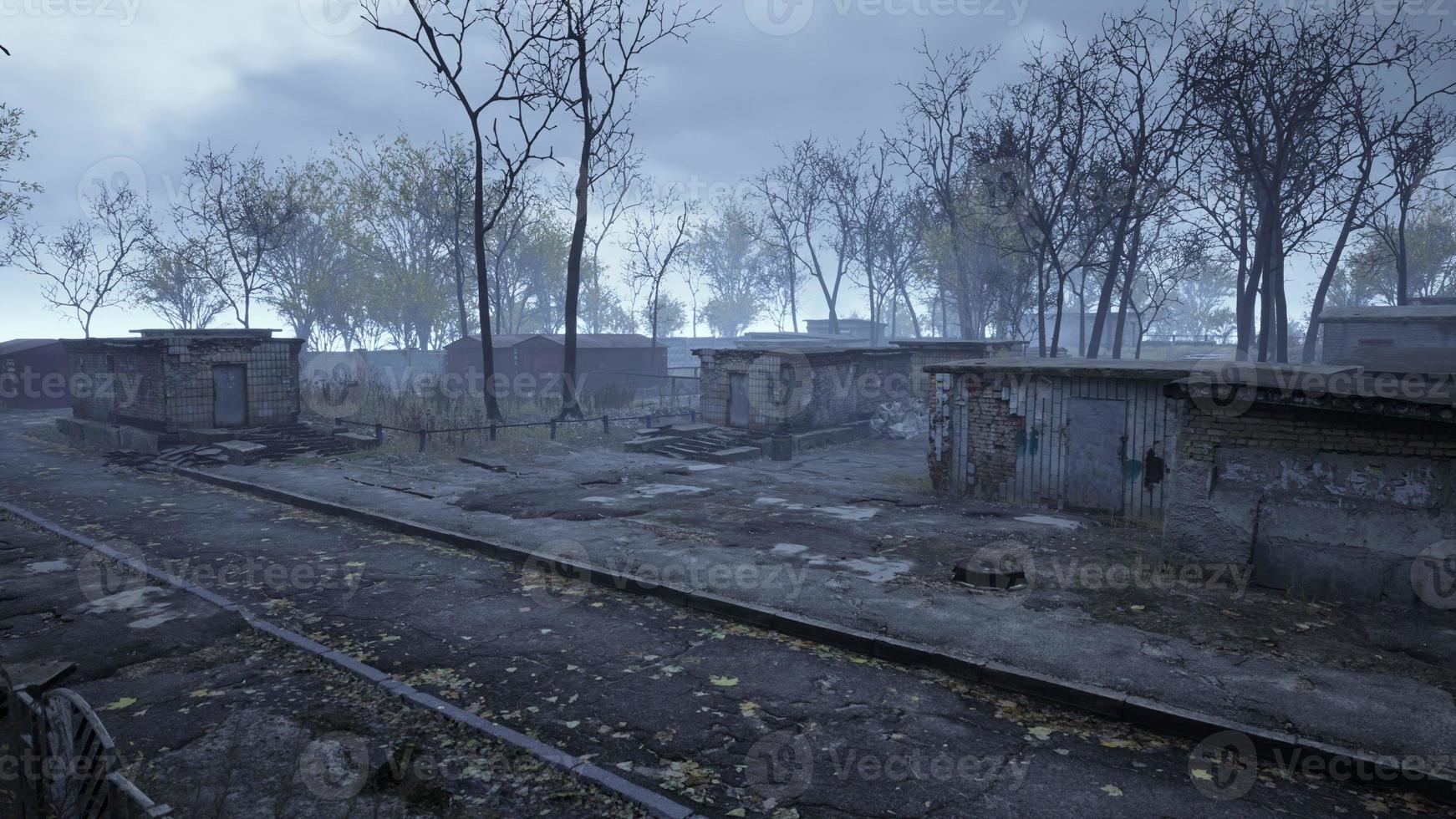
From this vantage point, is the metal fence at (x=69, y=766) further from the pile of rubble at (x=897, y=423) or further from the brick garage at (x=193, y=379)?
the pile of rubble at (x=897, y=423)

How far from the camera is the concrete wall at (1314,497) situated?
29.0ft

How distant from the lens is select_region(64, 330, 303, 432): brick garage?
69.3ft

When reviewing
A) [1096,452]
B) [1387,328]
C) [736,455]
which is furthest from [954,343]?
[1387,328]

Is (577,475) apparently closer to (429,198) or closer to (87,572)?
(87,572)

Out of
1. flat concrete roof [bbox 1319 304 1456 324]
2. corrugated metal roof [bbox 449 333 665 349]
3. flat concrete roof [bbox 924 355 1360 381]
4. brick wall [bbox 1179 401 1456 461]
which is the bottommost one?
brick wall [bbox 1179 401 1456 461]

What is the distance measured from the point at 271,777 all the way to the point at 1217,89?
30531 millimetres

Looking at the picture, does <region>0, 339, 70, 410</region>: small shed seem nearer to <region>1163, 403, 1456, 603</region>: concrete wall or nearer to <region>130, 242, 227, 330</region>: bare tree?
<region>130, 242, 227, 330</region>: bare tree

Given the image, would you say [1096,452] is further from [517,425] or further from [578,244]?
[578,244]

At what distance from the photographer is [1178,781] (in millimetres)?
5410

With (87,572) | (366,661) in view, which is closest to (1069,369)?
(366,661)

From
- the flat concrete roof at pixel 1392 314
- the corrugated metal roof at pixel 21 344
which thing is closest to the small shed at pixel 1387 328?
the flat concrete roof at pixel 1392 314

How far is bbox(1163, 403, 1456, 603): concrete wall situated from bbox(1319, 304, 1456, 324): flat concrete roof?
25.8 metres

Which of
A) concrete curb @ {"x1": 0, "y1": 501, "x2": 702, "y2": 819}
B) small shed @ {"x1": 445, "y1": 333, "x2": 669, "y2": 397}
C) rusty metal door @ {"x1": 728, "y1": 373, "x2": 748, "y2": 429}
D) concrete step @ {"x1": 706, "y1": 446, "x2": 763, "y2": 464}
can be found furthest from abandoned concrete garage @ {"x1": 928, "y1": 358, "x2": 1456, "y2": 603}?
small shed @ {"x1": 445, "y1": 333, "x2": 669, "y2": 397}

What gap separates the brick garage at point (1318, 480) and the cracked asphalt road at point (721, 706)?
15.7 feet
